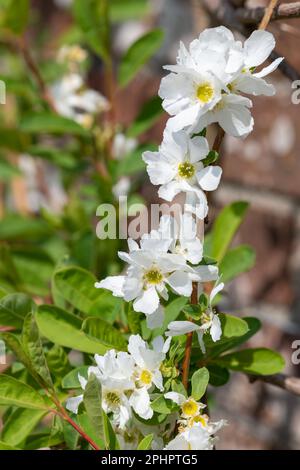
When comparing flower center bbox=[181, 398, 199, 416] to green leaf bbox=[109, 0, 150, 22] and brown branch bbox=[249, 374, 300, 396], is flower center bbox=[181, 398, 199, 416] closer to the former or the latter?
brown branch bbox=[249, 374, 300, 396]

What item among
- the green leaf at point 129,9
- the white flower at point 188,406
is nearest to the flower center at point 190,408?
the white flower at point 188,406

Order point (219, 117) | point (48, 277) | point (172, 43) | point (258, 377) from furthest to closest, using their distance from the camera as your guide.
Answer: point (172, 43) < point (48, 277) < point (258, 377) < point (219, 117)

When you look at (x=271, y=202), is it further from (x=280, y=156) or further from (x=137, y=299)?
(x=137, y=299)

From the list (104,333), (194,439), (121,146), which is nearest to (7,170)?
(121,146)

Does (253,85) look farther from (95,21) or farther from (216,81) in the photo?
(95,21)

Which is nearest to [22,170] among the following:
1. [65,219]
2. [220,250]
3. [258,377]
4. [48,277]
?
[65,219]

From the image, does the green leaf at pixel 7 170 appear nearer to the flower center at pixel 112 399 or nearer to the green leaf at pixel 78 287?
the green leaf at pixel 78 287
